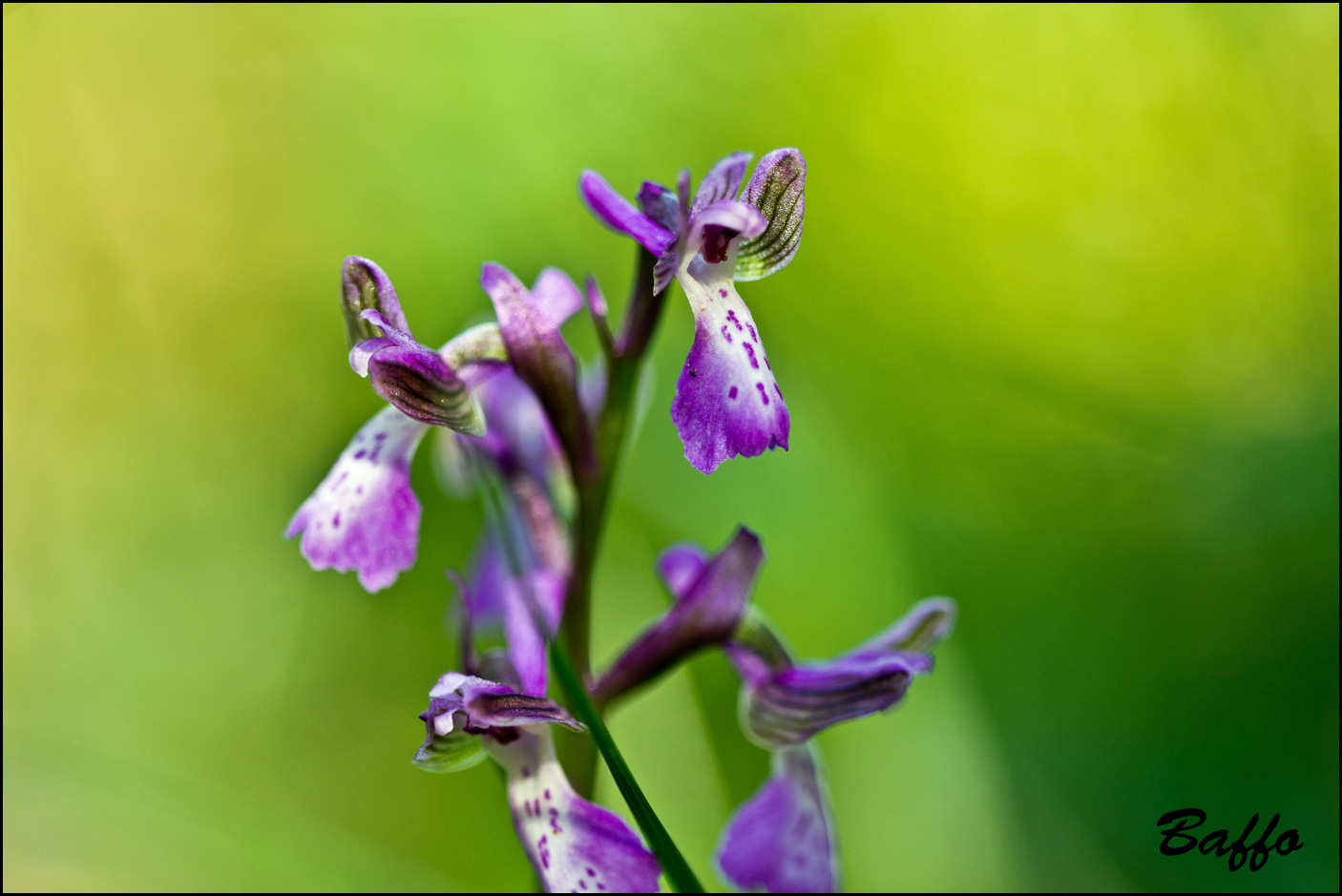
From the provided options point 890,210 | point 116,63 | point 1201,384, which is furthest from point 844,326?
point 116,63

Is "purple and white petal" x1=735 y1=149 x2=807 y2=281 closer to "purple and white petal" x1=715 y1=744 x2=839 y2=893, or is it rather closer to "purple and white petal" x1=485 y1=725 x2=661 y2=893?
"purple and white petal" x1=485 y1=725 x2=661 y2=893

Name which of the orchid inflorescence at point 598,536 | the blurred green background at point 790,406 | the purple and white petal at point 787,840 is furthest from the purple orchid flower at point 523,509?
the blurred green background at point 790,406

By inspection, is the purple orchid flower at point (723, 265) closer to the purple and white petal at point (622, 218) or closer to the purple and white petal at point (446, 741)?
the purple and white petal at point (622, 218)

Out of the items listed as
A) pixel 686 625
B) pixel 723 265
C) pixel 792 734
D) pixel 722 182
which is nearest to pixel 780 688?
pixel 792 734

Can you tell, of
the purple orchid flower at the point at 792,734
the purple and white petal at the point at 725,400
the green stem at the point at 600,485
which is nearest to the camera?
the purple and white petal at the point at 725,400

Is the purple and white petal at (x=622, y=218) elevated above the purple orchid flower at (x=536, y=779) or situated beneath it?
elevated above

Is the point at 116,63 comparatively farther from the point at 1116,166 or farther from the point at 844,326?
the point at 1116,166

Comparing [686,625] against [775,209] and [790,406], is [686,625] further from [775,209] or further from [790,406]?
[790,406]
